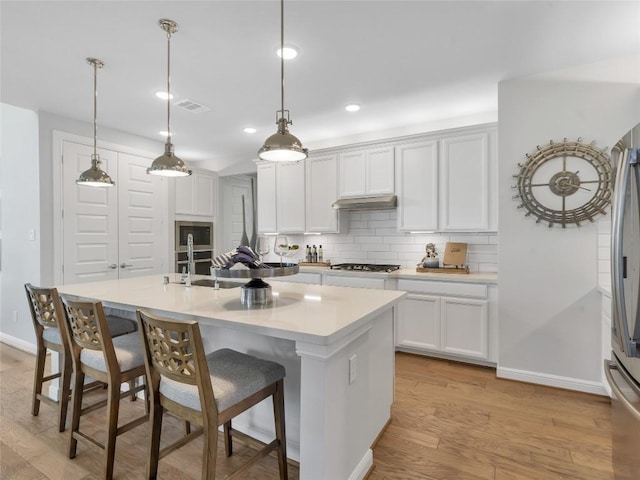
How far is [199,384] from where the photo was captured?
1344mm

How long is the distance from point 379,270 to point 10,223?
4.29 metres

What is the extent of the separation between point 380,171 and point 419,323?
5.70ft

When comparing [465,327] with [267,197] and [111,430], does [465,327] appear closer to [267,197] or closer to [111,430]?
[111,430]

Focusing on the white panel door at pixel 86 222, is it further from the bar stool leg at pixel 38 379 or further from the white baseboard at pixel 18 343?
the bar stool leg at pixel 38 379

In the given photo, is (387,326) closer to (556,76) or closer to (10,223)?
(556,76)

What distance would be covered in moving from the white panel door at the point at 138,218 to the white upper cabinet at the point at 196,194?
34 cm

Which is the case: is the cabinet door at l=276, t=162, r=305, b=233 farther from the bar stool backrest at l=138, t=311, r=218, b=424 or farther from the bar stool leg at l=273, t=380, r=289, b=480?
the bar stool backrest at l=138, t=311, r=218, b=424

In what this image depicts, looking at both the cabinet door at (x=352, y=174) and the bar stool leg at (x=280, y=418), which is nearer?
the bar stool leg at (x=280, y=418)

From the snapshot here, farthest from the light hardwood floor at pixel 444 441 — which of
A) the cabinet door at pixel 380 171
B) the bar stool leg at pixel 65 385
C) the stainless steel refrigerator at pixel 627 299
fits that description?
the cabinet door at pixel 380 171

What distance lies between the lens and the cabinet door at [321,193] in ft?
14.2

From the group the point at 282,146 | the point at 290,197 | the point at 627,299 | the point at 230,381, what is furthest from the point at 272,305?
the point at 290,197

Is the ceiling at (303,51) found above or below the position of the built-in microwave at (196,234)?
above

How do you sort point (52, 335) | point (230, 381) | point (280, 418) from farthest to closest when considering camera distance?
point (52, 335) → point (280, 418) → point (230, 381)

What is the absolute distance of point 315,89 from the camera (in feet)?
10.5
